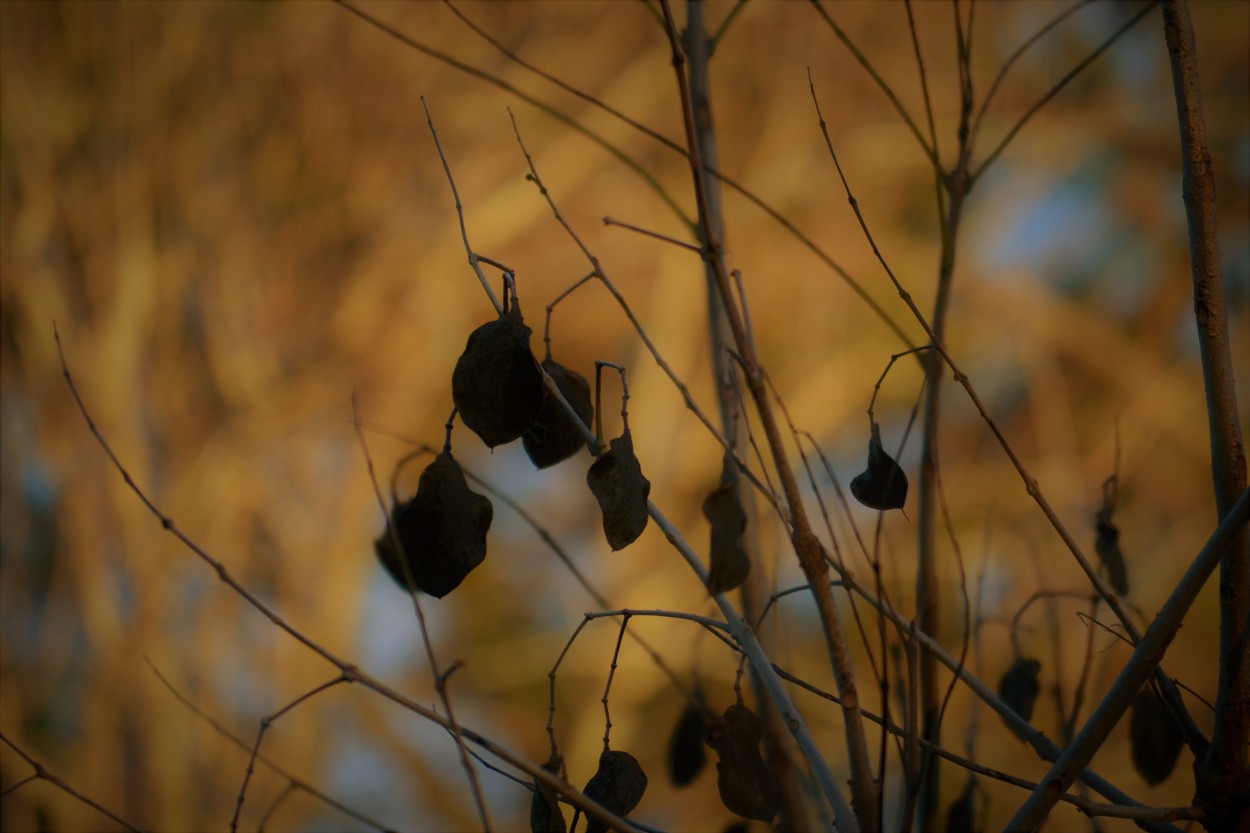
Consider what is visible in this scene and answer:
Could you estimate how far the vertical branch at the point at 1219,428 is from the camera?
42 centimetres

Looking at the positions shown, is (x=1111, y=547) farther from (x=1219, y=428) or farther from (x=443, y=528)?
(x=443, y=528)

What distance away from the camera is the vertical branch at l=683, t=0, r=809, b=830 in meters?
0.54

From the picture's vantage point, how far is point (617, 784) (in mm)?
471

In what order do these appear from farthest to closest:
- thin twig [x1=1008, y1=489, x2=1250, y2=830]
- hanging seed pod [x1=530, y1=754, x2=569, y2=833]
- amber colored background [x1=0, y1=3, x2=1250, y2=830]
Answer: amber colored background [x1=0, y1=3, x2=1250, y2=830], hanging seed pod [x1=530, y1=754, x2=569, y2=833], thin twig [x1=1008, y1=489, x2=1250, y2=830]

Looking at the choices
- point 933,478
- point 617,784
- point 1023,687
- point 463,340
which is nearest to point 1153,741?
point 1023,687

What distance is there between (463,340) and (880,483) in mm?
2117

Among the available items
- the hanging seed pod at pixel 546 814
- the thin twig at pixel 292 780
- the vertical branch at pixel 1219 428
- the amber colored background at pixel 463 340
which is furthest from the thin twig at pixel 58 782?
the amber colored background at pixel 463 340

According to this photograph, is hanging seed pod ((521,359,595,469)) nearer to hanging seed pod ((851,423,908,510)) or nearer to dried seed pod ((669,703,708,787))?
hanging seed pod ((851,423,908,510))

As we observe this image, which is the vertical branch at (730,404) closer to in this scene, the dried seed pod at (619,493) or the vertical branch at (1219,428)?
the dried seed pod at (619,493)

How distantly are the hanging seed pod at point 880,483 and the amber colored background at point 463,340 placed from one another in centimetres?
151

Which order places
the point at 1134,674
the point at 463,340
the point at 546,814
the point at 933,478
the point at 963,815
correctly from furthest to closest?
1. the point at 463,340
2. the point at 963,815
3. the point at 933,478
4. the point at 546,814
5. the point at 1134,674

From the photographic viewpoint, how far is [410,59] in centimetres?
253

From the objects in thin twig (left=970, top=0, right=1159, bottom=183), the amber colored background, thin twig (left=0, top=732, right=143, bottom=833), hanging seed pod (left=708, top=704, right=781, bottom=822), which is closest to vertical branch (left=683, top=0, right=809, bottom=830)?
hanging seed pod (left=708, top=704, right=781, bottom=822)

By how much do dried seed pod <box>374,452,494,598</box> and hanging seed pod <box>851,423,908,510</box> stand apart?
165 mm
